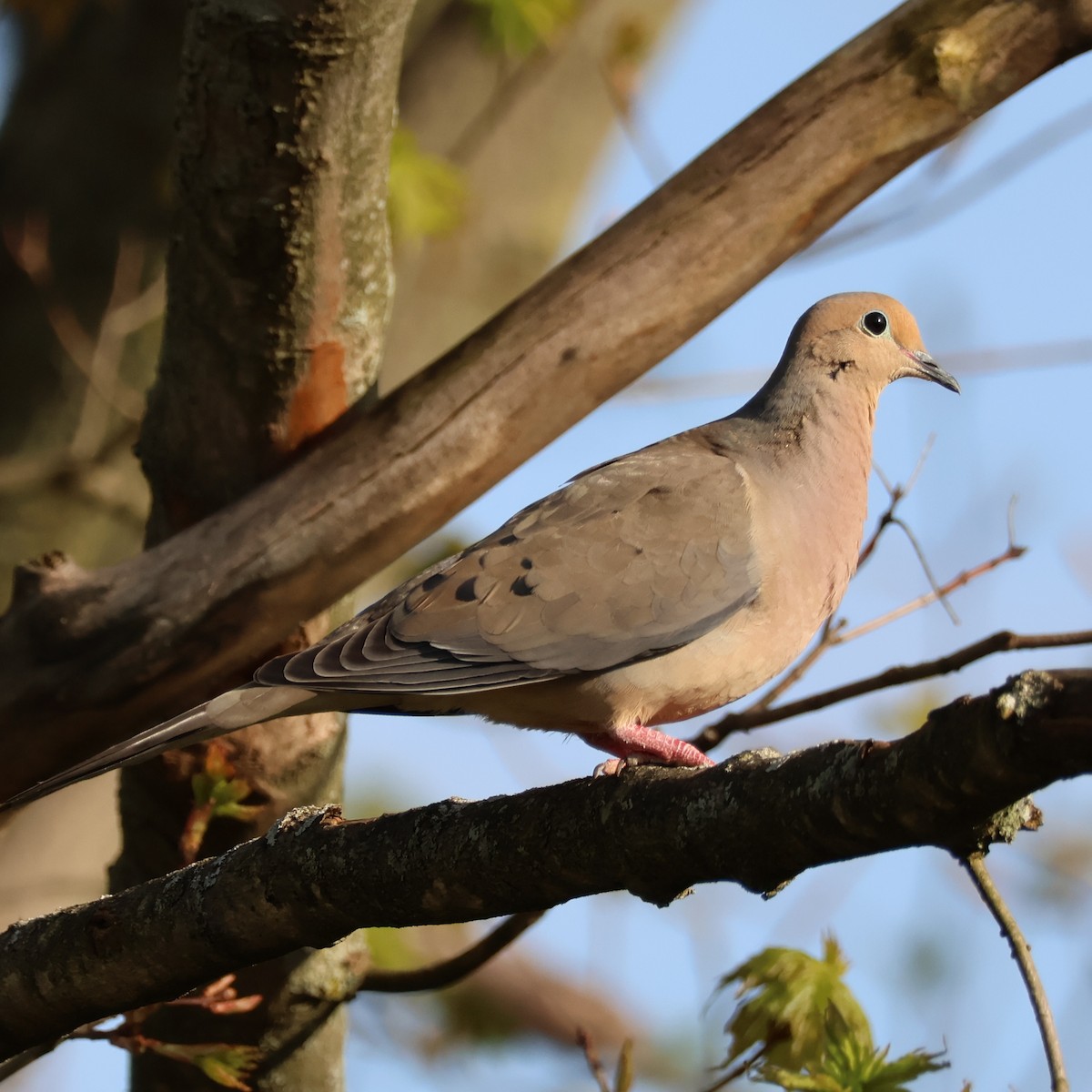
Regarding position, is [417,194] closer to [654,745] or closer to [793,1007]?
[654,745]

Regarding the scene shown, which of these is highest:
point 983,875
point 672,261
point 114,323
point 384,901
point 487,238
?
point 487,238

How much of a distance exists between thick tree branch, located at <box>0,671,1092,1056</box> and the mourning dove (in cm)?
37

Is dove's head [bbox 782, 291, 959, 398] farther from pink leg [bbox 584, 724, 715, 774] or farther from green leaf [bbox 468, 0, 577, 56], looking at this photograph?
green leaf [bbox 468, 0, 577, 56]

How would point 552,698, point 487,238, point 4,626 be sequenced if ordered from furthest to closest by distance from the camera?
point 487,238
point 4,626
point 552,698

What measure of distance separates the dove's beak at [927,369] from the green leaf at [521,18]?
1530mm

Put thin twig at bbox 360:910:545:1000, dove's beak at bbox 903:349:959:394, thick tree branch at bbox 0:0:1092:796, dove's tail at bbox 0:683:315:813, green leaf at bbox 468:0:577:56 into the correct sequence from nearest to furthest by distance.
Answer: dove's tail at bbox 0:683:315:813 < thin twig at bbox 360:910:545:1000 < thick tree branch at bbox 0:0:1092:796 < dove's beak at bbox 903:349:959:394 < green leaf at bbox 468:0:577:56

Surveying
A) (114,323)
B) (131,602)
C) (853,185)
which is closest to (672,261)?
(853,185)

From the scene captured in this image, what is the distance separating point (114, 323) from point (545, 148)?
1876 millimetres

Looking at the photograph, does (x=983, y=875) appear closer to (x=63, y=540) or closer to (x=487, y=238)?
(x=63, y=540)

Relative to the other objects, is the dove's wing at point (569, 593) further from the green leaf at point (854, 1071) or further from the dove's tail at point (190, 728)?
the green leaf at point (854, 1071)

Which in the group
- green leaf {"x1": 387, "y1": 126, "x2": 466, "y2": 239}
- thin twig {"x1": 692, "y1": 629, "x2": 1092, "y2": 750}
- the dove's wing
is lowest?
thin twig {"x1": 692, "y1": 629, "x2": 1092, "y2": 750}

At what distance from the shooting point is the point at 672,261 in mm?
3164

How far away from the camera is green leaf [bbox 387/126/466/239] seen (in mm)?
4117

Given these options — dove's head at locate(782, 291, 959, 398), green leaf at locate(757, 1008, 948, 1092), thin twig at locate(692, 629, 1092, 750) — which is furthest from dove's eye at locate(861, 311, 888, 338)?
green leaf at locate(757, 1008, 948, 1092)
